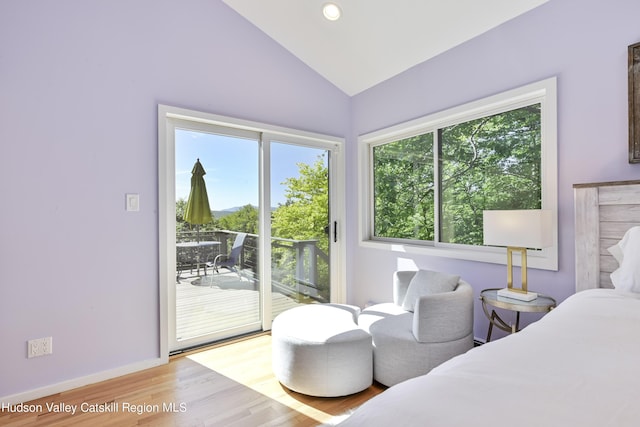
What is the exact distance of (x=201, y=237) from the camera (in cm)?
292

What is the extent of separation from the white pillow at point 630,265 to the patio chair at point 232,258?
2742 millimetres

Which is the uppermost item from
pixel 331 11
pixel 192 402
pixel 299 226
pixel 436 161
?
pixel 331 11

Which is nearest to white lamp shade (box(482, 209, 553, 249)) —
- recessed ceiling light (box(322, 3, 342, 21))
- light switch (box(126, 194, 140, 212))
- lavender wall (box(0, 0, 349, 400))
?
recessed ceiling light (box(322, 3, 342, 21))

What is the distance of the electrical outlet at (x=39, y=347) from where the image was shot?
2.09 meters

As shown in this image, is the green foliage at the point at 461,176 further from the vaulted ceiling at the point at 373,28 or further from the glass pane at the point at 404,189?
the vaulted ceiling at the point at 373,28

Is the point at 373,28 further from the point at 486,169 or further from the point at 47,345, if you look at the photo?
the point at 47,345

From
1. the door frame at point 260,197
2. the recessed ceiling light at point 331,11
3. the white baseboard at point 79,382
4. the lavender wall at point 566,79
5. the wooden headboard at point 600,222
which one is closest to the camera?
the wooden headboard at point 600,222

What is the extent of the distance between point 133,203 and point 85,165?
1.30 feet

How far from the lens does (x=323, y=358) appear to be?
2000mm

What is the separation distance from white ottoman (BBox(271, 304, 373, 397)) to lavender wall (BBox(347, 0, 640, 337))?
1196 mm

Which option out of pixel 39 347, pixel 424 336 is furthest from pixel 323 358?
pixel 39 347

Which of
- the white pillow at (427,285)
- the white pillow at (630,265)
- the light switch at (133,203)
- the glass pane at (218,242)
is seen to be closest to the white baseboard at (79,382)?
the glass pane at (218,242)

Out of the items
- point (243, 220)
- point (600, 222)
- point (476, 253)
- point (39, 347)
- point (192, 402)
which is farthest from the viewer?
point (243, 220)

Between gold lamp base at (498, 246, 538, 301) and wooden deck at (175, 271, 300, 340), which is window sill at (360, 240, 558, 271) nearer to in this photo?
gold lamp base at (498, 246, 538, 301)
